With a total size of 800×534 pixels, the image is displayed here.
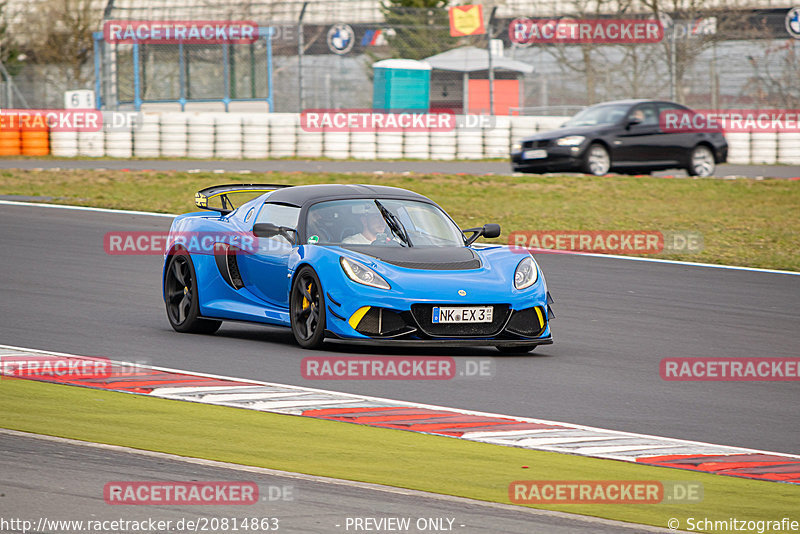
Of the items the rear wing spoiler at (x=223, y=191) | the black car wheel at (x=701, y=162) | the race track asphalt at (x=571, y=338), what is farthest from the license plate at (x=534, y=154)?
the rear wing spoiler at (x=223, y=191)

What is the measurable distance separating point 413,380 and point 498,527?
10.8ft

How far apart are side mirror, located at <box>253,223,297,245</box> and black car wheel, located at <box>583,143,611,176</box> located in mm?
14219

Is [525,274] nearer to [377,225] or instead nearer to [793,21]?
[377,225]

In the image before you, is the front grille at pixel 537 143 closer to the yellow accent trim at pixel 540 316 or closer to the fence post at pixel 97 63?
the yellow accent trim at pixel 540 316

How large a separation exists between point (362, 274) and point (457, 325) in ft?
2.41

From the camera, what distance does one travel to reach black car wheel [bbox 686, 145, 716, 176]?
24016mm

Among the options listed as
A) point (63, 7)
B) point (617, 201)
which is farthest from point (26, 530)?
point (63, 7)

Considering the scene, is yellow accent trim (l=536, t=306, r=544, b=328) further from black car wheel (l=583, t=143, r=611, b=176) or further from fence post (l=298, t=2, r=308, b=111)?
fence post (l=298, t=2, r=308, b=111)

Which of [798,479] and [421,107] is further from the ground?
[421,107]

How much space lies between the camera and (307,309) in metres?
8.84

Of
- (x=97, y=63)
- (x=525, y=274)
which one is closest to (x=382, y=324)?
(x=525, y=274)

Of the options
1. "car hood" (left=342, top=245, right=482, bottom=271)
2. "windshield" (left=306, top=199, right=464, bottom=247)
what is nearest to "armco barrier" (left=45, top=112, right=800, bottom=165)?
"windshield" (left=306, top=199, right=464, bottom=247)

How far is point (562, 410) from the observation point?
23.4 ft

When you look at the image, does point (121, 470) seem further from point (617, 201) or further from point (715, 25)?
point (715, 25)
